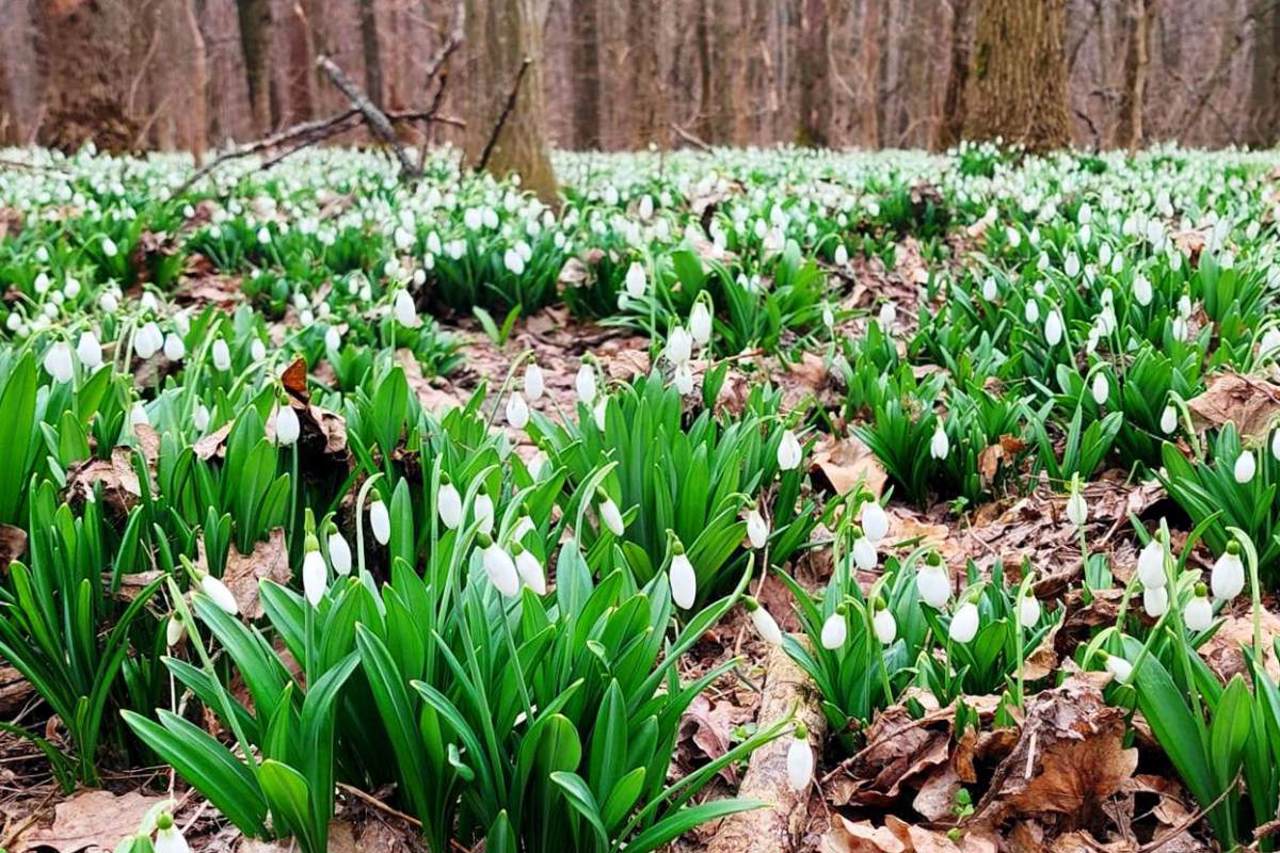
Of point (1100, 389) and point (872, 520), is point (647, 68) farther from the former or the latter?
point (872, 520)

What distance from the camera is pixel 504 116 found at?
730cm

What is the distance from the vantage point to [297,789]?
138cm

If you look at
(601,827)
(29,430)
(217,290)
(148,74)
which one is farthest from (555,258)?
(148,74)

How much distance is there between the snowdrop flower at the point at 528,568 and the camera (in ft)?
5.19

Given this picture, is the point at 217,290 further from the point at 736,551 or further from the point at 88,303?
the point at 736,551

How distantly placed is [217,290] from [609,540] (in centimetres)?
397

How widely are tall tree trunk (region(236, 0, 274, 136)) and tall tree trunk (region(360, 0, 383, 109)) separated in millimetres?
2048

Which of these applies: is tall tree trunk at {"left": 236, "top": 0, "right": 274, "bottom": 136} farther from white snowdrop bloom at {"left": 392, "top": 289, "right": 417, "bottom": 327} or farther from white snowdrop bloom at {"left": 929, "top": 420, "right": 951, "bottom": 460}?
white snowdrop bloom at {"left": 929, "top": 420, "right": 951, "bottom": 460}

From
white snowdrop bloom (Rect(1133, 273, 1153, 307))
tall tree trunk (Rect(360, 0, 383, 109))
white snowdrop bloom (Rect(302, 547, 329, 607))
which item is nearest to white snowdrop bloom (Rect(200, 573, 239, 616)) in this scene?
white snowdrop bloom (Rect(302, 547, 329, 607))

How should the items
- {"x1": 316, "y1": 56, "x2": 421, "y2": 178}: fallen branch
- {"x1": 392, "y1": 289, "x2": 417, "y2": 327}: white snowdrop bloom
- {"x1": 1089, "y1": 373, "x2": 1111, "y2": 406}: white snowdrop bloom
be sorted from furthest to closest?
{"x1": 316, "y1": 56, "x2": 421, "y2": 178}: fallen branch
{"x1": 392, "y1": 289, "x2": 417, "y2": 327}: white snowdrop bloom
{"x1": 1089, "y1": 373, "x2": 1111, "y2": 406}: white snowdrop bloom

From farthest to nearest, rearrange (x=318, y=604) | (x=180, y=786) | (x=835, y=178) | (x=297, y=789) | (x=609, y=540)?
(x=835, y=178), (x=609, y=540), (x=180, y=786), (x=318, y=604), (x=297, y=789)

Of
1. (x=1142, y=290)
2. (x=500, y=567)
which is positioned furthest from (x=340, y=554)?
(x=1142, y=290)

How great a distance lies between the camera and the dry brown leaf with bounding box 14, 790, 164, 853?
1.69 meters

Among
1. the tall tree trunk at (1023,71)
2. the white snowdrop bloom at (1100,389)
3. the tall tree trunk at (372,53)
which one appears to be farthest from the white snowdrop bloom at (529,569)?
the tall tree trunk at (372,53)
